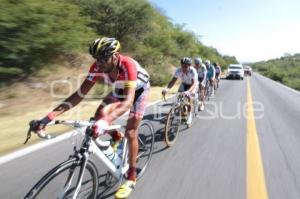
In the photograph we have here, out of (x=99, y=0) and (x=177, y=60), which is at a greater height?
(x=99, y=0)

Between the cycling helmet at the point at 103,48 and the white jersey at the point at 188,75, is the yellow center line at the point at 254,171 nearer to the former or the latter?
the white jersey at the point at 188,75

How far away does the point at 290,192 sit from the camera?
16.5 feet

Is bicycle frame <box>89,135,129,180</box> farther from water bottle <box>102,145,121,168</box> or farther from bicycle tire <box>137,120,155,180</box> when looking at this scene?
bicycle tire <box>137,120,155,180</box>

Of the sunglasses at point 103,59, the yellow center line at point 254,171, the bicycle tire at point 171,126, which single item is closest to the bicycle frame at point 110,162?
the sunglasses at point 103,59

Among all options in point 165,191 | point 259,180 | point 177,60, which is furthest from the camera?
point 177,60

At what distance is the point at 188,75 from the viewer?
32.3 feet

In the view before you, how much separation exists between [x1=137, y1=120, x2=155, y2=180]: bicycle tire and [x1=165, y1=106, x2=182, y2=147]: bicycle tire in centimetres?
136

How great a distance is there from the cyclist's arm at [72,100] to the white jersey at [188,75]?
17.0ft

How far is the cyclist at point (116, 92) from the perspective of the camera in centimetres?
408

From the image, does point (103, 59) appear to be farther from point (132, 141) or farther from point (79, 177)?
point (79, 177)

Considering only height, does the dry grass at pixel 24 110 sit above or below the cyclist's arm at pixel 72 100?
below

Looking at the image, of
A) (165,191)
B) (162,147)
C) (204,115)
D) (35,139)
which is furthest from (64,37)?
(165,191)

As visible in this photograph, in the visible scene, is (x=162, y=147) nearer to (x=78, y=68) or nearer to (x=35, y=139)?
(x=35, y=139)

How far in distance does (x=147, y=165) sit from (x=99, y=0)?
20655 mm
